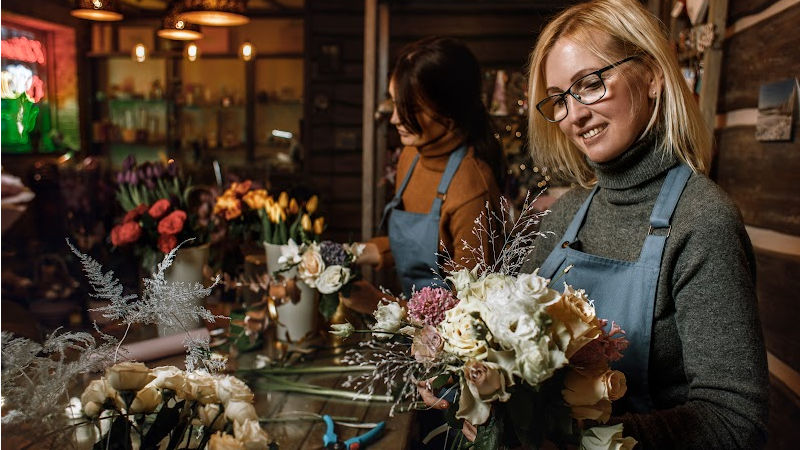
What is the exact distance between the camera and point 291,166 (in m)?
7.29

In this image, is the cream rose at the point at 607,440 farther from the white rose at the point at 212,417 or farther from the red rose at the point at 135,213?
the red rose at the point at 135,213

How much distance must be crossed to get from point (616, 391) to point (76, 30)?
8481mm

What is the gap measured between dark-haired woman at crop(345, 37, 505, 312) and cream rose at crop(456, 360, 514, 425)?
114cm

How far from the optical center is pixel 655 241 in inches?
49.7

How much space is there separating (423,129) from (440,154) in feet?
0.40

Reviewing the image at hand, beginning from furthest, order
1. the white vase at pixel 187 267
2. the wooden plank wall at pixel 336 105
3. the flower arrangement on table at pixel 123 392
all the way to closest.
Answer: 1. the wooden plank wall at pixel 336 105
2. the white vase at pixel 187 267
3. the flower arrangement on table at pixel 123 392

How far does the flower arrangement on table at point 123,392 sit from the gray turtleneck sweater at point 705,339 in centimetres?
63

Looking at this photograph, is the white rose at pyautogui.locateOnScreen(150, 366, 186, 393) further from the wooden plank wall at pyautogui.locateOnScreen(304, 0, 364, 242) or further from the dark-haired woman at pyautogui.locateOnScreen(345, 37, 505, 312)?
the wooden plank wall at pyautogui.locateOnScreen(304, 0, 364, 242)

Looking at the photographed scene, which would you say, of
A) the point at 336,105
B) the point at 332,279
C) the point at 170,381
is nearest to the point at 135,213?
the point at 332,279

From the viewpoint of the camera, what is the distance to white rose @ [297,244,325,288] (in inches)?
76.2

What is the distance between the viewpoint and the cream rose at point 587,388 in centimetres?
92

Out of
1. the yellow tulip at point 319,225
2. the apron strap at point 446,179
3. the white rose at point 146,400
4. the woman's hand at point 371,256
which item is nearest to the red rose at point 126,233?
the yellow tulip at point 319,225

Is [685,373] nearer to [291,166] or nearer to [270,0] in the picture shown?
[291,166]

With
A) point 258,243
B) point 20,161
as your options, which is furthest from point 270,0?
point 258,243
